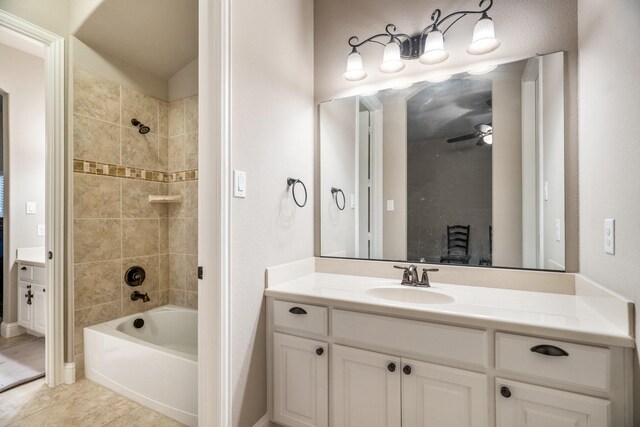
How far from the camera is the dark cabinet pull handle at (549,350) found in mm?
1007

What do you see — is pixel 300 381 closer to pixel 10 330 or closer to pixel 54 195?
pixel 54 195

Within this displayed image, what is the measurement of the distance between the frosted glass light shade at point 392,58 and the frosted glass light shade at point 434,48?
0.14m

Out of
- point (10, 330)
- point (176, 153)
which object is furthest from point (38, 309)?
point (176, 153)

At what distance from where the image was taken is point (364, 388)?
4.35 feet

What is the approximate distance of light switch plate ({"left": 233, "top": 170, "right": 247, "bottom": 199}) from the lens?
1376 millimetres

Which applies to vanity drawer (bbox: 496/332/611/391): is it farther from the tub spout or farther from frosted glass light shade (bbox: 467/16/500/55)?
the tub spout

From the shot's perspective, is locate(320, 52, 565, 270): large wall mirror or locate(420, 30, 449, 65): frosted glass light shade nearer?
locate(320, 52, 565, 270): large wall mirror

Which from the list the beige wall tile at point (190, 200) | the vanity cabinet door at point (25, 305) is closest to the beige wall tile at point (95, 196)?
→ the beige wall tile at point (190, 200)

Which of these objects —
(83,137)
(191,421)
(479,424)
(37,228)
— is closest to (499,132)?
(479,424)

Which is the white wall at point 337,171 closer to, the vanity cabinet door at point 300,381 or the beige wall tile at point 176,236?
the vanity cabinet door at point 300,381

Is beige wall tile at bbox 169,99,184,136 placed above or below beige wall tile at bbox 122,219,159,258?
above

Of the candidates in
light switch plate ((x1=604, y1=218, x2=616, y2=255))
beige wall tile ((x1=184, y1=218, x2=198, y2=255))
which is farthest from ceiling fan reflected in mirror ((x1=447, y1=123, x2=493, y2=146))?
beige wall tile ((x1=184, y1=218, x2=198, y2=255))

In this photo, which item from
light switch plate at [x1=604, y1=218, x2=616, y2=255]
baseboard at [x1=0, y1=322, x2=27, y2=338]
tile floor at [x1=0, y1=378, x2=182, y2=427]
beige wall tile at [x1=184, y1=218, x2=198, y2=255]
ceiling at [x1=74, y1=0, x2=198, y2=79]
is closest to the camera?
light switch plate at [x1=604, y1=218, x2=616, y2=255]

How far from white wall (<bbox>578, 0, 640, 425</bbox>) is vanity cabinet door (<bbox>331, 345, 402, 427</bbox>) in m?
0.75
